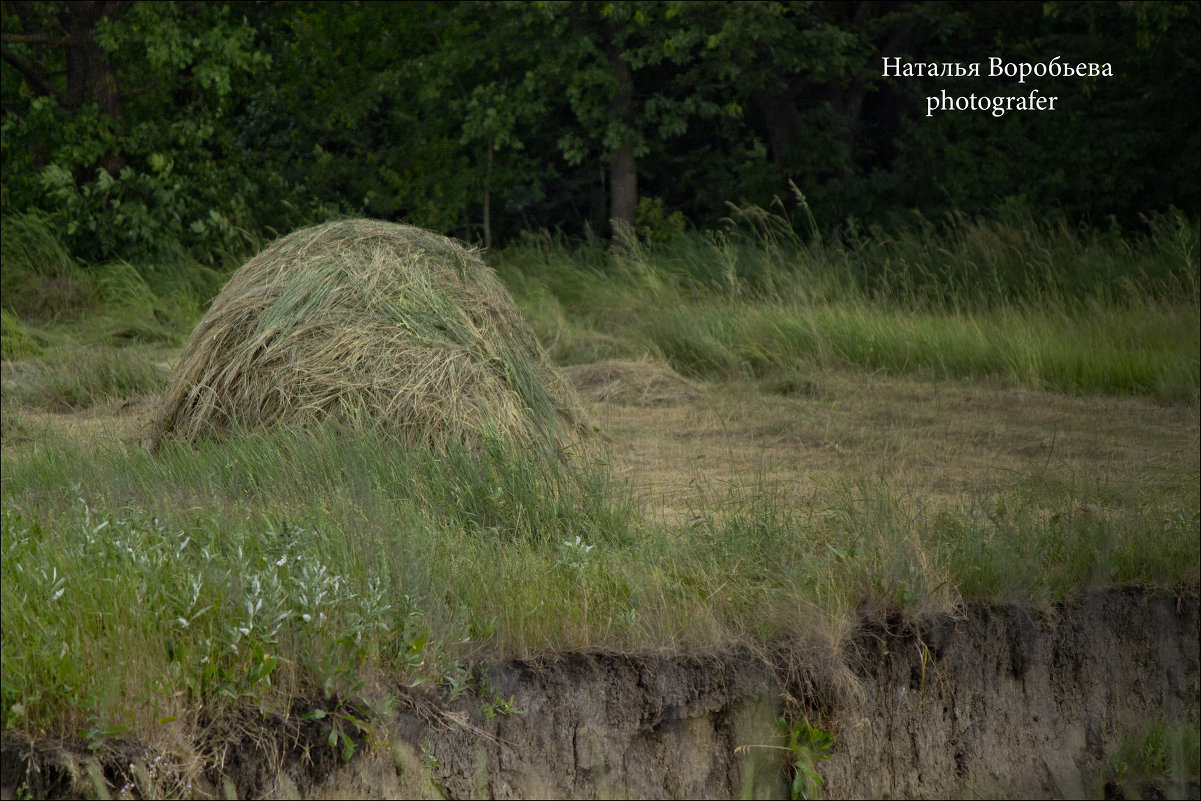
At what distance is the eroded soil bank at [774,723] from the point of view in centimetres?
279

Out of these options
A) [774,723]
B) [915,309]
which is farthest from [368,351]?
[915,309]

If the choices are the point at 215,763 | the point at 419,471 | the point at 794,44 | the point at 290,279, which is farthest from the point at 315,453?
the point at 794,44

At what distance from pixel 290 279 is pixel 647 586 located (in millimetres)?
2608

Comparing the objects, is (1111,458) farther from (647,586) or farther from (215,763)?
(215,763)

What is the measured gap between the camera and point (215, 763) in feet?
8.86

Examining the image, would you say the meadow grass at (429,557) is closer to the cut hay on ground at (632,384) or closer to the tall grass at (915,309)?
the tall grass at (915,309)

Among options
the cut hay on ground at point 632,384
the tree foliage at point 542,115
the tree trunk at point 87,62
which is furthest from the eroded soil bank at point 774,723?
the tree trunk at point 87,62

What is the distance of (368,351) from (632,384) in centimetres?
313

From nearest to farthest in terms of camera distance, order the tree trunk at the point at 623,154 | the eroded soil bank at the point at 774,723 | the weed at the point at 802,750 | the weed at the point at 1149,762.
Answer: the eroded soil bank at the point at 774,723 → the weed at the point at 802,750 → the weed at the point at 1149,762 → the tree trunk at the point at 623,154

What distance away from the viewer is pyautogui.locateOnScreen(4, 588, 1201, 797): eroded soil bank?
279 centimetres

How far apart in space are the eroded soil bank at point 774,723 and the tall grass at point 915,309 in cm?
399

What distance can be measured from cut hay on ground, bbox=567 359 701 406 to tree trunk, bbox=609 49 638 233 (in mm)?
5167

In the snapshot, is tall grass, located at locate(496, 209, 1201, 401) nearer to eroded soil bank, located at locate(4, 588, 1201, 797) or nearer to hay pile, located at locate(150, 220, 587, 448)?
hay pile, located at locate(150, 220, 587, 448)

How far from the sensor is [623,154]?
13.9 m
